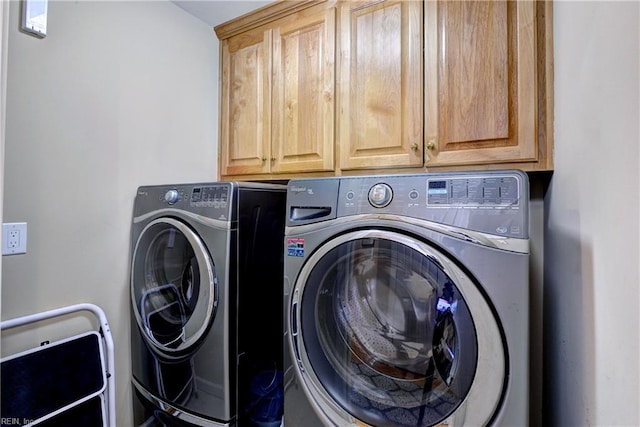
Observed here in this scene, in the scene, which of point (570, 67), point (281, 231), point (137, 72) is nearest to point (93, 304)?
point (281, 231)

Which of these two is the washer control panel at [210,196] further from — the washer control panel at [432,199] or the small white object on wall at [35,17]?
the small white object on wall at [35,17]

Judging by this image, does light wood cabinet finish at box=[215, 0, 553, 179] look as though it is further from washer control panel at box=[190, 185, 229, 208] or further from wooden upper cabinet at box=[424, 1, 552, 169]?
washer control panel at box=[190, 185, 229, 208]

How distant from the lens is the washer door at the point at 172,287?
1257 mm

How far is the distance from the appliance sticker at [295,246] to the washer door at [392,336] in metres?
0.05

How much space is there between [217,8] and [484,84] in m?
1.46

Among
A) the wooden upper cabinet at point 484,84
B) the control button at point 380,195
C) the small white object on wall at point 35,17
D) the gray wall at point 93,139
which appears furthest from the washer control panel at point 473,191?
the small white object on wall at point 35,17

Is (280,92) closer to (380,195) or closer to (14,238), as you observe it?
→ (380,195)

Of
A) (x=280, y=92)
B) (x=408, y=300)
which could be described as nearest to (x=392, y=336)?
(x=408, y=300)

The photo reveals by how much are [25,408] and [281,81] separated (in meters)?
1.70

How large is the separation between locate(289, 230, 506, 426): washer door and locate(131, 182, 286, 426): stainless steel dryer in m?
0.32

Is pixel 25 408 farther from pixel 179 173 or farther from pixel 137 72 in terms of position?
pixel 137 72

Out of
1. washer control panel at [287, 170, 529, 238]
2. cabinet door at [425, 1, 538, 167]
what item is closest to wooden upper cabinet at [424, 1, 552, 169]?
cabinet door at [425, 1, 538, 167]

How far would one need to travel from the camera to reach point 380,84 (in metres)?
1.42

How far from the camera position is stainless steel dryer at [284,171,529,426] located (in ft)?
2.63
